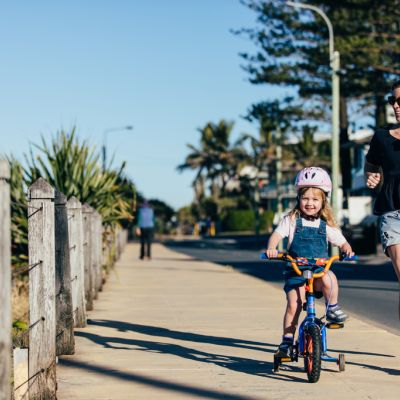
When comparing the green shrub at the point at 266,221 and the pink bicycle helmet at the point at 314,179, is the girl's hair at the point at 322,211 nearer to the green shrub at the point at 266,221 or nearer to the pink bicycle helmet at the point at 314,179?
the pink bicycle helmet at the point at 314,179

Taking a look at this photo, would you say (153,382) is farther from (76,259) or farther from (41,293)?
(76,259)

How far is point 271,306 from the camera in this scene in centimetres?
1328

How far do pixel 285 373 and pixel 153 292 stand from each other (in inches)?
341

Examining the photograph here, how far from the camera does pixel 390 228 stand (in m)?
7.02

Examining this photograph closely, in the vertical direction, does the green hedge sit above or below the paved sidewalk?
above

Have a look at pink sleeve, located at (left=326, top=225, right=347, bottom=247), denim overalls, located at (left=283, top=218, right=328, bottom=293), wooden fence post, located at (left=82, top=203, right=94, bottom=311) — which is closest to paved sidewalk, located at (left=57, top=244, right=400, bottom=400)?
wooden fence post, located at (left=82, top=203, right=94, bottom=311)

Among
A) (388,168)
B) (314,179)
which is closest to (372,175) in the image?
(388,168)

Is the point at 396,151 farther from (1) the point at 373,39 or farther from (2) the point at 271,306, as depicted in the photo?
(1) the point at 373,39

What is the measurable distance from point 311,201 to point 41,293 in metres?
2.16

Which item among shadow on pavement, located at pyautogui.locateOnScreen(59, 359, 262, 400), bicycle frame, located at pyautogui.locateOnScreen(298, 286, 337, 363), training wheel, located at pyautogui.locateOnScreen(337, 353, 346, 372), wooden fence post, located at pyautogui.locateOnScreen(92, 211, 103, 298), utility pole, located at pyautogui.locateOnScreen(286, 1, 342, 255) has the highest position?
utility pole, located at pyautogui.locateOnScreen(286, 1, 342, 255)

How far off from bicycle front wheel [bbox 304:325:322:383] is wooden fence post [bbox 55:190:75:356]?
2.33 meters

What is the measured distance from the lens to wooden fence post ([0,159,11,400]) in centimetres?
413

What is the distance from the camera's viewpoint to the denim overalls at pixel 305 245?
752 centimetres

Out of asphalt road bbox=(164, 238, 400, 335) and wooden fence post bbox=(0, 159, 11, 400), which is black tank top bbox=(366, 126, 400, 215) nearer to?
wooden fence post bbox=(0, 159, 11, 400)
